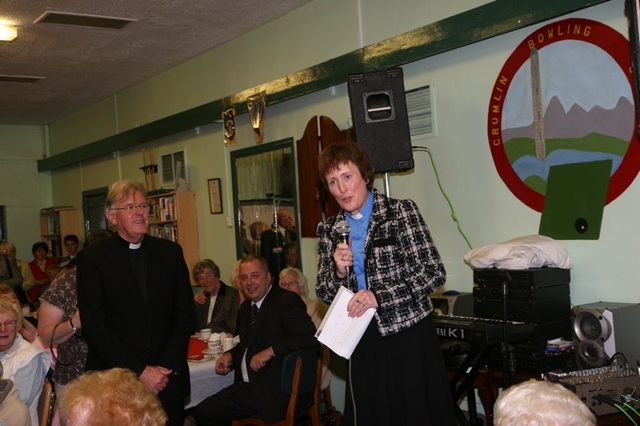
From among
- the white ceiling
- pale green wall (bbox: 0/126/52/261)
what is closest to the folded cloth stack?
the white ceiling

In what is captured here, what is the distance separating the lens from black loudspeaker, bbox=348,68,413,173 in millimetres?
4887

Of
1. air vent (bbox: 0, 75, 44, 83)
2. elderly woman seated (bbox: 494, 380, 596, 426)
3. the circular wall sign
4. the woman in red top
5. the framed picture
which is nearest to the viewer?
elderly woman seated (bbox: 494, 380, 596, 426)

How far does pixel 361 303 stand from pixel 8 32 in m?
5.67

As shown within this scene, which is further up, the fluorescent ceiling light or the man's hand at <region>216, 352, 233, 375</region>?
the fluorescent ceiling light

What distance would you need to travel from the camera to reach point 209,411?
480 centimetres

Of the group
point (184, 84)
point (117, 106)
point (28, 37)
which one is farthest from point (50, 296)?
point (117, 106)

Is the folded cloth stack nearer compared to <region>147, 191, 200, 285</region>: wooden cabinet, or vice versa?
the folded cloth stack

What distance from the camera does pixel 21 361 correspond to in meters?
3.87

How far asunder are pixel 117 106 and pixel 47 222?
328 centimetres

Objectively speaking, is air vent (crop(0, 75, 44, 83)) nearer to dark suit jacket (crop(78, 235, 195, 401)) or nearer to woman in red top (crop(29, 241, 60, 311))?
woman in red top (crop(29, 241, 60, 311))

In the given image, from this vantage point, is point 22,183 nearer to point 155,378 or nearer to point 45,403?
point 45,403

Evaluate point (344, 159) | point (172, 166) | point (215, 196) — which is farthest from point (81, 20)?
point (344, 159)

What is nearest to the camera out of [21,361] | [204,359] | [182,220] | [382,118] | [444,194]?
[21,361]

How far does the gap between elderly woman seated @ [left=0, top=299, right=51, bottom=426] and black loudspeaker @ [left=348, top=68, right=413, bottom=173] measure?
2397 millimetres
